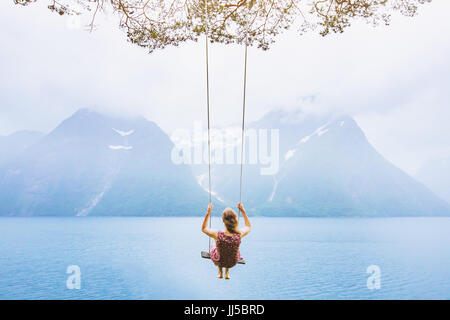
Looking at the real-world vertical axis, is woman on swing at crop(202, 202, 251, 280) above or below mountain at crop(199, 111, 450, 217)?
below

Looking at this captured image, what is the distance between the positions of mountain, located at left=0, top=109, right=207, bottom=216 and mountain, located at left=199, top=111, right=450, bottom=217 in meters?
19.8

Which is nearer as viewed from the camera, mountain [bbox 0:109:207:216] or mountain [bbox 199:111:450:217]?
mountain [bbox 0:109:207:216]

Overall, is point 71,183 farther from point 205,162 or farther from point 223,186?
point 205,162

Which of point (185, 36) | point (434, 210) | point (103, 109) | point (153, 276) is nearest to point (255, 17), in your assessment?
point (185, 36)

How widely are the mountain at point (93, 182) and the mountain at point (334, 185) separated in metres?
19.8

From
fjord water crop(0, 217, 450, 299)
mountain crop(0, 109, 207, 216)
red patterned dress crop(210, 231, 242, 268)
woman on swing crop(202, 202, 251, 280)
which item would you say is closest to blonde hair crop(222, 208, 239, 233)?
woman on swing crop(202, 202, 251, 280)

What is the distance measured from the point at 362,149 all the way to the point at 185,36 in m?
154

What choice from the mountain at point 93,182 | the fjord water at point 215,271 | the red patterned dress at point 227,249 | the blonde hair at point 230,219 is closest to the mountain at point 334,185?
the mountain at point 93,182

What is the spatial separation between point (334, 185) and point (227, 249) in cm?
13414

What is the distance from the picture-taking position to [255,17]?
6801 mm

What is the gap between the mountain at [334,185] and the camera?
13012 centimetres

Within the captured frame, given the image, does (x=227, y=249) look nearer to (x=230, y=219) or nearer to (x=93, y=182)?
(x=230, y=219)

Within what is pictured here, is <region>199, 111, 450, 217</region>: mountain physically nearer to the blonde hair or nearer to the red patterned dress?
the red patterned dress

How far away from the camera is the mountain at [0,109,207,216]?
4929 inches
